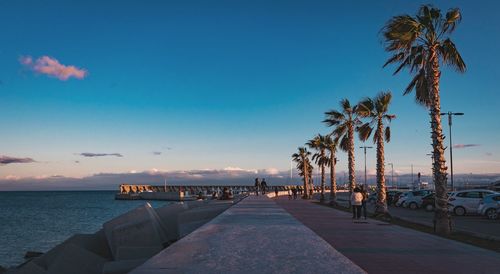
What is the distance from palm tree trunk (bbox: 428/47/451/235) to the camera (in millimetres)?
16453

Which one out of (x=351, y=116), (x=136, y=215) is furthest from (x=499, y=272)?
(x=351, y=116)

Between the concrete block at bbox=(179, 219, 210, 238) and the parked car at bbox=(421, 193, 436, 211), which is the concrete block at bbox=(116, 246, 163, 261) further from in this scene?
the parked car at bbox=(421, 193, 436, 211)

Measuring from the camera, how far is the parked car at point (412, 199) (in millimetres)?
38500

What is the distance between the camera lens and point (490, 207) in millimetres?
25875

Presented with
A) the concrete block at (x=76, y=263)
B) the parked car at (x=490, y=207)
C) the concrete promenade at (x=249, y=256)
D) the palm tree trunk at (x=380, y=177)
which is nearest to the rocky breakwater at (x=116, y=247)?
the concrete block at (x=76, y=263)

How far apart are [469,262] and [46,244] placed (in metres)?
33.1

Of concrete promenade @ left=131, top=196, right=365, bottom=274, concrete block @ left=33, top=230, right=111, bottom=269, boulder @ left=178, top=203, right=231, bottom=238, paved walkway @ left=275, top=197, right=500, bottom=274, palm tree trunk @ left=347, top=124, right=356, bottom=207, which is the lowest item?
concrete block @ left=33, top=230, right=111, bottom=269

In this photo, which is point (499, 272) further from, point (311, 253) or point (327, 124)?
point (327, 124)

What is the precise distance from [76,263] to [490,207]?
21495 mm

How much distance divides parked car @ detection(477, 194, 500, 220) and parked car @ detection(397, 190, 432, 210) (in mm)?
11820

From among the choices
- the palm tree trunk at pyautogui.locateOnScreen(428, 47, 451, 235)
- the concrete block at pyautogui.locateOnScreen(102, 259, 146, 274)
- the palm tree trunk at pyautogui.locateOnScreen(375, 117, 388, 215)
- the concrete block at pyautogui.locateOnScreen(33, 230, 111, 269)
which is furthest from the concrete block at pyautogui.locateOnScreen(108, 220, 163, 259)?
the palm tree trunk at pyautogui.locateOnScreen(375, 117, 388, 215)

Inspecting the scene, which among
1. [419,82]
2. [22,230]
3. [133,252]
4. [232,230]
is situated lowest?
[22,230]

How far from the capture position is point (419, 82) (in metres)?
19.1

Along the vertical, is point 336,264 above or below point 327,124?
below
